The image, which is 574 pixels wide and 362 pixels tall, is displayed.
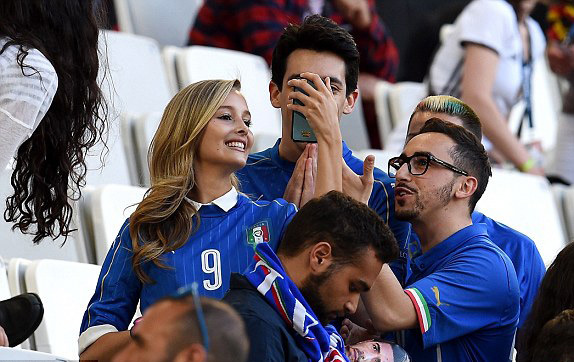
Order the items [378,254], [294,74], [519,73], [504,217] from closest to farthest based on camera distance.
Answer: [378,254] < [294,74] < [504,217] < [519,73]

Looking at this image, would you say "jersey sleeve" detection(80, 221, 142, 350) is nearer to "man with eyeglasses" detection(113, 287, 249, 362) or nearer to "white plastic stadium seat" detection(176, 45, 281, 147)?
"man with eyeglasses" detection(113, 287, 249, 362)

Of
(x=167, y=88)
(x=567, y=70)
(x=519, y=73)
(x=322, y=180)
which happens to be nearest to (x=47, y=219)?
(x=322, y=180)

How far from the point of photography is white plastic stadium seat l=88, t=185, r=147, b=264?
3.31 metres

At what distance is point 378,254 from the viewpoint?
2.34m

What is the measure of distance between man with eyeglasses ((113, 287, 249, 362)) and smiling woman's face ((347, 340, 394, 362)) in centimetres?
79

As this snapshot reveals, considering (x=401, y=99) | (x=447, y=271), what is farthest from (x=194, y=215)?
(x=401, y=99)

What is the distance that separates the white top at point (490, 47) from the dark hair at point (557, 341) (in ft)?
7.49

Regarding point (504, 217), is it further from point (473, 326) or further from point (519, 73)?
point (473, 326)

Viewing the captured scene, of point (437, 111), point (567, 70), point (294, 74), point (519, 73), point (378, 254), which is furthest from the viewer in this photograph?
point (567, 70)

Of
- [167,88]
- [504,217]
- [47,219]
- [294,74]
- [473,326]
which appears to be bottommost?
[504,217]

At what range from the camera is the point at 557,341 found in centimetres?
227

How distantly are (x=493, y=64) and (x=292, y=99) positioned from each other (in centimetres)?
193

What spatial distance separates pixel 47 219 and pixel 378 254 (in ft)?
2.63

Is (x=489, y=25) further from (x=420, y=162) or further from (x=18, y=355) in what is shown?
(x=18, y=355)
